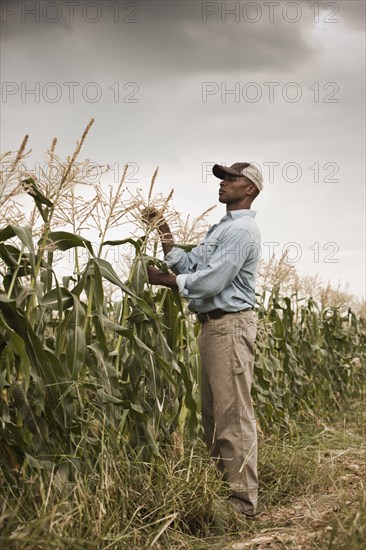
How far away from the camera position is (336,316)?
1062 cm

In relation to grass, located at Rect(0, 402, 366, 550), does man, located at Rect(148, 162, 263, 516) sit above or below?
above

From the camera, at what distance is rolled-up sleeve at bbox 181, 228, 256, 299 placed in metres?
4.94

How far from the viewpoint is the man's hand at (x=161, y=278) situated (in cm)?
507

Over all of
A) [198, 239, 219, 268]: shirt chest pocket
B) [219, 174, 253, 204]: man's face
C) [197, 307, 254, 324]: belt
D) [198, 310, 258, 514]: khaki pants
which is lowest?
[198, 310, 258, 514]: khaki pants

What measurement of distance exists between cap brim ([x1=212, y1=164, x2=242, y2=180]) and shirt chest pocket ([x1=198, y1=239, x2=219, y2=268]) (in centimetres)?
47

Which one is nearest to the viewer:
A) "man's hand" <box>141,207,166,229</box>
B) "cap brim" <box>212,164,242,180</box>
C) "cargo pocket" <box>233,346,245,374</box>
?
"man's hand" <box>141,207,166,229</box>

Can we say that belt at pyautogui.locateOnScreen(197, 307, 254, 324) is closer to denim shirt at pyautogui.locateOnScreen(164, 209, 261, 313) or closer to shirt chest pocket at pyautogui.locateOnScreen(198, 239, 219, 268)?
denim shirt at pyautogui.locateOnScreen(164, 209, 261, 313)

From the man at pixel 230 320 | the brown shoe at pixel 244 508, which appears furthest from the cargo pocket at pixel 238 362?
the brown shoe at pixel 244 508

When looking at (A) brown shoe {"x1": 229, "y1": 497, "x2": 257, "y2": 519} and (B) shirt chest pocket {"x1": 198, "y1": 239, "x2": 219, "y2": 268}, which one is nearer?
(A) brown shoe {"x1": 229, "y1": 497, "x2": 257, "y2": 519}

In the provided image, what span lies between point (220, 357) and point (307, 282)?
17.2 feet

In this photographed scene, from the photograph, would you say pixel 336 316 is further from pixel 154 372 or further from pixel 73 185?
pixel 73 185

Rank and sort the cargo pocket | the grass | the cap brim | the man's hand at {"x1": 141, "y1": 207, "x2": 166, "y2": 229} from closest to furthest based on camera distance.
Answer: the grass, the man's hand at {"x1": 141, "y1": 207, "x2": 166, "y2": 229}, the cargo pocket, the cap brim

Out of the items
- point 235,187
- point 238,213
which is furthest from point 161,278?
point 235,187

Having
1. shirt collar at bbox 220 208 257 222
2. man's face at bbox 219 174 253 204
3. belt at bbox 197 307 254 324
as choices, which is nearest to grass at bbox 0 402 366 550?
belt at bbox 197 307 254 324
